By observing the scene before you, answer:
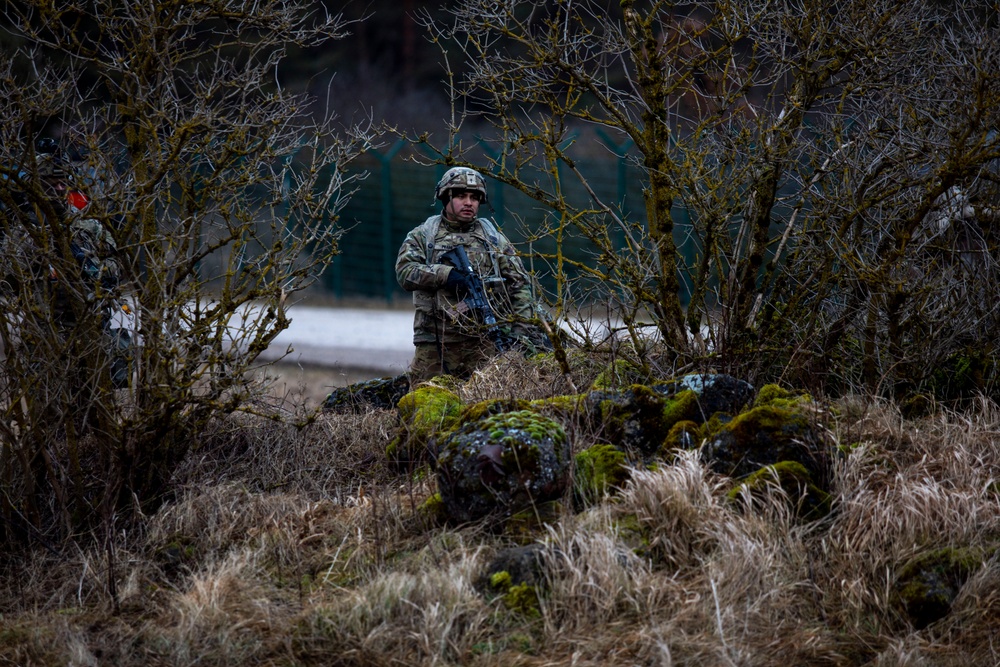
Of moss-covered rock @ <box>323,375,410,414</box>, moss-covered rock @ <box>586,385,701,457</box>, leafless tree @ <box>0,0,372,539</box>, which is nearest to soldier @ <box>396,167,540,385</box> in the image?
moss-covered rock @ <box>323,375,410,414</box>

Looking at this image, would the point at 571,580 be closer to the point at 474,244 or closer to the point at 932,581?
the point at 932,581

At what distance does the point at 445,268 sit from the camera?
7098 mm

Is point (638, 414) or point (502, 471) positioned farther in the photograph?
point (638, 414)

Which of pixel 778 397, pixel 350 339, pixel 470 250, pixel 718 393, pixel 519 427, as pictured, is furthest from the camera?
pixel 350 339

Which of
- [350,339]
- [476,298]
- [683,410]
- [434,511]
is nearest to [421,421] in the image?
[434,511]

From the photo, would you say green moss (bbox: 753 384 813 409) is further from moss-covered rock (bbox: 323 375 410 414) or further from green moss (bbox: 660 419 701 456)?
moss-covered rock (bbox: 323 375 410 414)

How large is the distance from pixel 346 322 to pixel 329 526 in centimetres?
1261

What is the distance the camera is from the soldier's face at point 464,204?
23.6ft

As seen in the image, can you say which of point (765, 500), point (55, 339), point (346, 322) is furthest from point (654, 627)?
point (346, 322)

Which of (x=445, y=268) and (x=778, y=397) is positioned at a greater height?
(x=445, y=268)

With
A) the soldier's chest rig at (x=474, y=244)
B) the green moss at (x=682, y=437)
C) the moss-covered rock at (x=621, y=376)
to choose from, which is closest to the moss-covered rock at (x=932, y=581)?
the green moss at (x=682, y=437)

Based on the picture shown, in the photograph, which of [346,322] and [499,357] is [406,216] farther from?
[499,357]

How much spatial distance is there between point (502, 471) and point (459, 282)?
2.70 meters

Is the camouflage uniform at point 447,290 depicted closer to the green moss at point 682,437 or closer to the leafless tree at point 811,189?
the leafless tree at point 811,189
